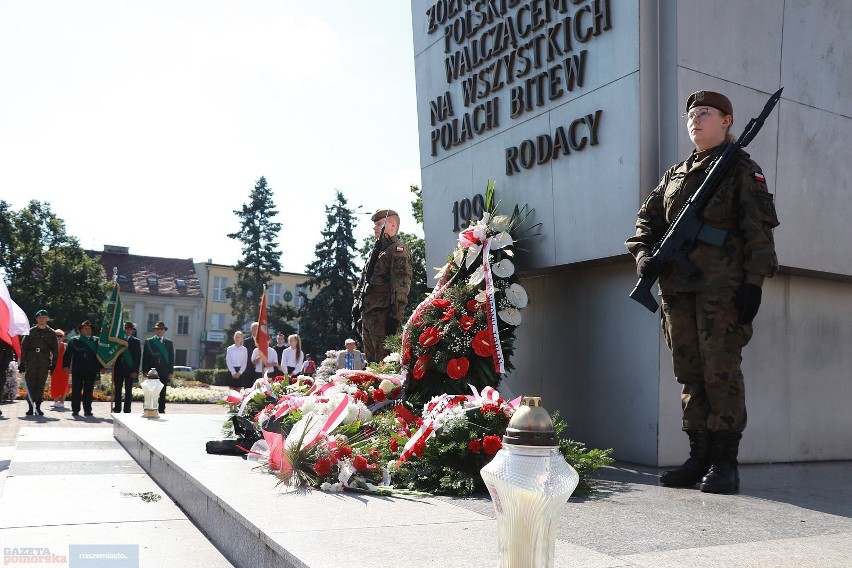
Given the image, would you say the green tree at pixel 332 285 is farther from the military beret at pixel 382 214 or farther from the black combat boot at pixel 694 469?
the black combat boot at pixel 694 469

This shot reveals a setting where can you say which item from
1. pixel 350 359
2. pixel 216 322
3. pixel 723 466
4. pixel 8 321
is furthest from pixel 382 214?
pixel 216 322

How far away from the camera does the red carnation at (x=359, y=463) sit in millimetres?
4039

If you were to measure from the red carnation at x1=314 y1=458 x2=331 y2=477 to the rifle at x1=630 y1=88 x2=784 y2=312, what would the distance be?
2.01m

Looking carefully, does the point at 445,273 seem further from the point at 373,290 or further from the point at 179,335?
the point at 179,335

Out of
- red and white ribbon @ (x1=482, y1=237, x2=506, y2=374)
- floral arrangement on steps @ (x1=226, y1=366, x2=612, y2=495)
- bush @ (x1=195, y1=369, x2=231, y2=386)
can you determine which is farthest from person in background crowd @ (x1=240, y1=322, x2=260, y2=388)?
bush @ (x1=195, y1=369, x2=231, y2=386)

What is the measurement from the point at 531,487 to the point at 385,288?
623cm

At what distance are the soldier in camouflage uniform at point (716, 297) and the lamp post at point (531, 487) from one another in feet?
8.33

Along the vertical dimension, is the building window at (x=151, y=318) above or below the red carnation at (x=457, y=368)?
above

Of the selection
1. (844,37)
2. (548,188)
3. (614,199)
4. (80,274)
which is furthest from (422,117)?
(80,274)

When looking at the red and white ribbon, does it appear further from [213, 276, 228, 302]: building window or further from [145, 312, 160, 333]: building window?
[213, 276, 228, 302]: building window

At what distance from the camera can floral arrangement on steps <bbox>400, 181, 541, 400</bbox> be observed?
5.87 m

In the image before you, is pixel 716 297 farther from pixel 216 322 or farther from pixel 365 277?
pixel 216 322

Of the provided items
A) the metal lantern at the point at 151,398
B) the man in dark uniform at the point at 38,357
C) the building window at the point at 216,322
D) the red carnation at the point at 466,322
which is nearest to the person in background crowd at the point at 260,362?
the man in dark uniform at the point at 38,357

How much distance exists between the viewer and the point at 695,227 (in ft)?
14.6
